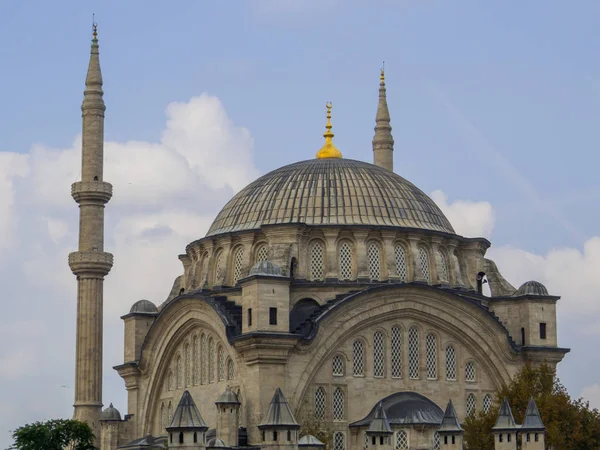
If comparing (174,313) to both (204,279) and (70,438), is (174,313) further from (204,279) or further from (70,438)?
(70,438)

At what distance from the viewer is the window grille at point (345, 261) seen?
53031mm

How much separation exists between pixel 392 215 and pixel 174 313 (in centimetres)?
842

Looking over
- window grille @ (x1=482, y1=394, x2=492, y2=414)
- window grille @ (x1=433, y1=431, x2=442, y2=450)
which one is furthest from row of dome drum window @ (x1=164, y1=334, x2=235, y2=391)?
window grille @ (x1=482, y1=394, x2=492, y2=414)

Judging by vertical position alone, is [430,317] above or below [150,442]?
above

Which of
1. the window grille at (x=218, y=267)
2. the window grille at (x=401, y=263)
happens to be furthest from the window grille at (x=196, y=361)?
the window grille at (x=401, y=263)

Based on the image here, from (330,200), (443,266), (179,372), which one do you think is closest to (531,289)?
(443,266)

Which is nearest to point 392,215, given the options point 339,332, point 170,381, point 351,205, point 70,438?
point 351,205

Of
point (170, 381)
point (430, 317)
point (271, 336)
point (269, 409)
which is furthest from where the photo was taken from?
point (170, 381)

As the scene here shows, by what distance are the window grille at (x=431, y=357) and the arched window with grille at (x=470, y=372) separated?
1.29 m

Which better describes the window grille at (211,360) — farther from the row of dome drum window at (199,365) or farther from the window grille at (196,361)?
the window grille at (196,361)

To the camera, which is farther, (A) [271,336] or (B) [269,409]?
(A) [271,336]

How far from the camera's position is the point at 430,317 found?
173 feet

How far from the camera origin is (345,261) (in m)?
53.3

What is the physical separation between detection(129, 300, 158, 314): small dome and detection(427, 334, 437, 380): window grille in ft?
37.2
